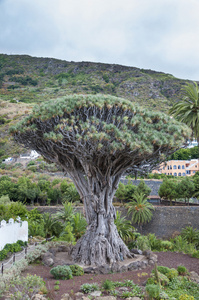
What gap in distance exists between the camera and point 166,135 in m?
13.1

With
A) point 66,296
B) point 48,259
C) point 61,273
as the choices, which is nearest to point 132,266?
point 61,273

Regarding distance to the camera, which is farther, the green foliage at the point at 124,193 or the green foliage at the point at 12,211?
the green foliage at the point at 124,193

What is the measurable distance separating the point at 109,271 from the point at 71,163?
5.26m

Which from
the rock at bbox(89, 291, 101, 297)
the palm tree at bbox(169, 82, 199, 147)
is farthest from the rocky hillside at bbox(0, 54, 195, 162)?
the rock at bbox(89, 291, 101, 297)

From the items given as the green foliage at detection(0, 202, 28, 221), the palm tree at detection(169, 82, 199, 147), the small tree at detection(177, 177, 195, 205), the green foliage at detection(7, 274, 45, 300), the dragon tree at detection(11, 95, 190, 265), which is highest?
the palm tree at detection(169, 82, 199, 147)

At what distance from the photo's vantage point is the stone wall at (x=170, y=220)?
26438 millimetres

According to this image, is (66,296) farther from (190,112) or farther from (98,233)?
(190,112)

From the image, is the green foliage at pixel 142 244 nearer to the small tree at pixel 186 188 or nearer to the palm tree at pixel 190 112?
the palm tree at pixel 190 112

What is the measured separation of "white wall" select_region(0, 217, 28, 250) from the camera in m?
14.1

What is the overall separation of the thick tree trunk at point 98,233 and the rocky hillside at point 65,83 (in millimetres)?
50627

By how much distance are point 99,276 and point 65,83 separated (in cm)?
9619

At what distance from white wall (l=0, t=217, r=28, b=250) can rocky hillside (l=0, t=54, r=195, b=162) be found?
47.1 metres

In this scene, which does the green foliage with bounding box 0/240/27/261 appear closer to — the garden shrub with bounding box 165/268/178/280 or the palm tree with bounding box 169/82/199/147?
the garden shrub with bounding box 165/268/178/280

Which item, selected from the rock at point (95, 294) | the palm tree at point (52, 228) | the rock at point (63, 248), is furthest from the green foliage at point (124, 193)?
the rock at point (95, 294)
